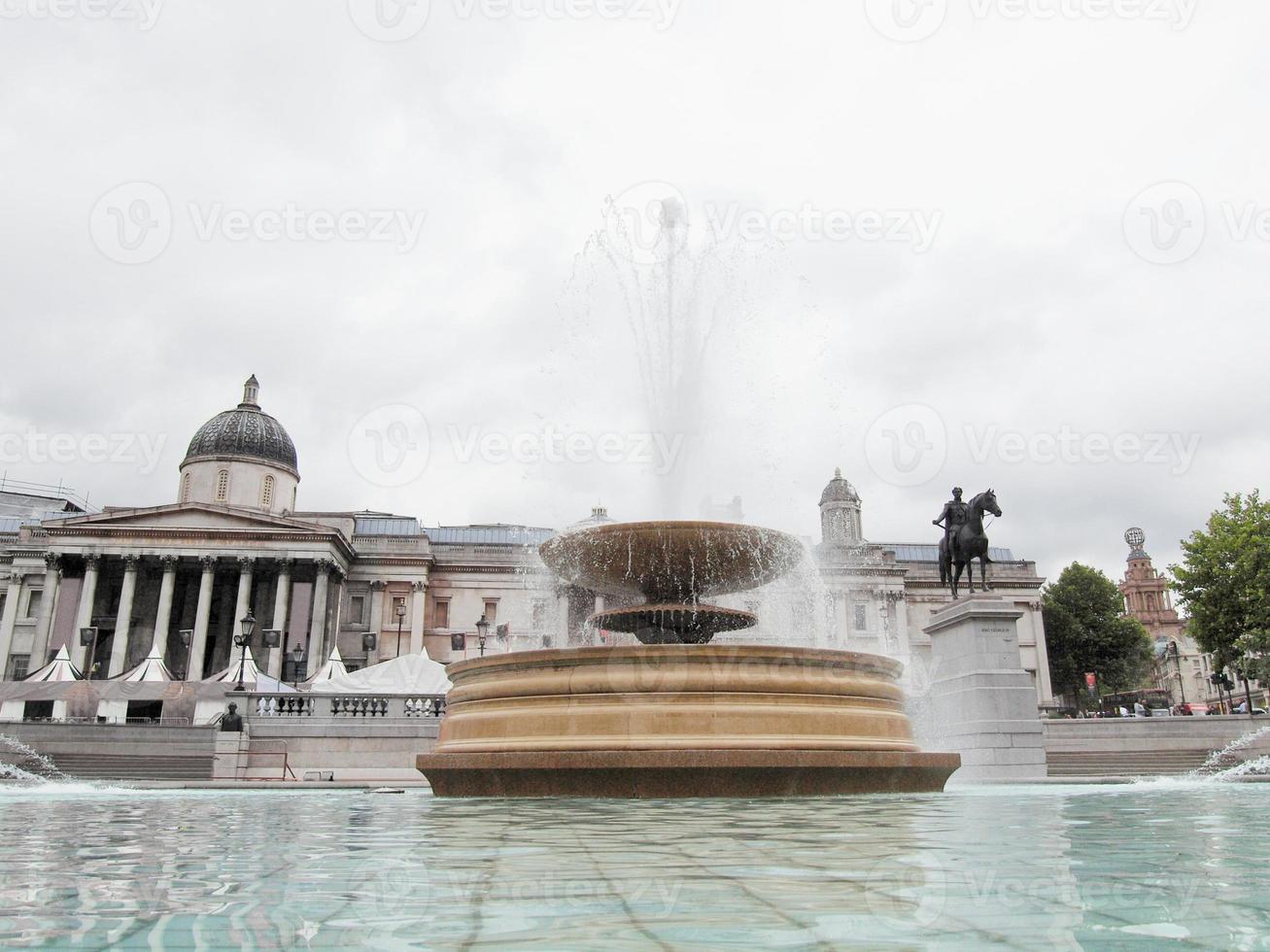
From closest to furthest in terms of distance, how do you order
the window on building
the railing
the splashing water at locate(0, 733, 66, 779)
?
the splashing water at locate(0, 733, 66, 779), the railing, the window on building

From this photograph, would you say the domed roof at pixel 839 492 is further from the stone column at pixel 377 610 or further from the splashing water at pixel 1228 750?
the splashing water at pixel 1228 750

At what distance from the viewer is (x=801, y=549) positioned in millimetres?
13711

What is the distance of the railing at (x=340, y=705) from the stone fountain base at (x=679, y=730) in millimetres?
14037

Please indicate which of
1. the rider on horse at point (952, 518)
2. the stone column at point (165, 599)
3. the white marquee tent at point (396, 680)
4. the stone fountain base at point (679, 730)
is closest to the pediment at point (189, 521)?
the stone column at point (165, 599)

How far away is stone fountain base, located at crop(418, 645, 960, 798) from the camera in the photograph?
8984mm

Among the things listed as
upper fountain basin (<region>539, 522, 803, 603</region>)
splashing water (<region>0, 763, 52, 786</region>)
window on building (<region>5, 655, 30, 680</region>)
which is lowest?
splashing water (<region>0, 763, 52, 786</region>)

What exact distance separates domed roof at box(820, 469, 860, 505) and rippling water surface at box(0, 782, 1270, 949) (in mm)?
63360

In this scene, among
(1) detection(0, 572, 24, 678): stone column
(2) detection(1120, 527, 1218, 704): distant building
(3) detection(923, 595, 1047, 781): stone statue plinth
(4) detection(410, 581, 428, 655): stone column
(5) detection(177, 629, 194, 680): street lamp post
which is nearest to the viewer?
(3) detection(923, 595, 1047, 781): stone statue plinth

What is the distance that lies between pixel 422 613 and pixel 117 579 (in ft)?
57.7

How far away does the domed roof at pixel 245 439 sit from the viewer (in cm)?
5906

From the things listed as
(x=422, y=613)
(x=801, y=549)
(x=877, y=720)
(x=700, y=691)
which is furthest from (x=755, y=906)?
(x=422, y=613)

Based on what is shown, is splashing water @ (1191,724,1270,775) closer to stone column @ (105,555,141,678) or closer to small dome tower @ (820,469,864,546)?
small dome tower @ (820,469,864,546)

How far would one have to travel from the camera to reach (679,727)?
952 centimetres

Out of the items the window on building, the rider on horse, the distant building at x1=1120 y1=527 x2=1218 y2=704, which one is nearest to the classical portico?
the window on building
